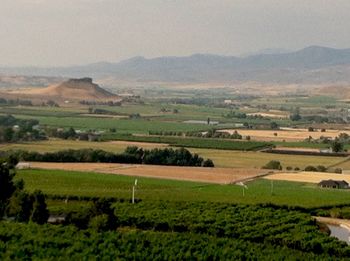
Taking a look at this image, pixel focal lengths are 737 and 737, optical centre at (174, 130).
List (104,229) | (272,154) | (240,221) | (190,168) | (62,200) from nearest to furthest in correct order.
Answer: (104,229)
(240,221)
(62,200)
(190,168)
(272,154)

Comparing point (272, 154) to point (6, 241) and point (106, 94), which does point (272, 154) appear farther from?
point (106, 94)

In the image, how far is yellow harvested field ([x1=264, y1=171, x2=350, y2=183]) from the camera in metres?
57.2

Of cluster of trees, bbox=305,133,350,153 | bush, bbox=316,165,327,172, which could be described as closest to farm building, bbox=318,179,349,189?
bush, bbox=316,165,327,172

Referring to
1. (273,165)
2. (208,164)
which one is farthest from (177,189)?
(273,165)

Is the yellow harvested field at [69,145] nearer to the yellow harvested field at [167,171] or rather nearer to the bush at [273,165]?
the yellow harvested field at [167,171]

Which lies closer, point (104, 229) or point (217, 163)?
point (104, 229)

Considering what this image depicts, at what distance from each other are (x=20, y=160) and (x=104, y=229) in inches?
1229

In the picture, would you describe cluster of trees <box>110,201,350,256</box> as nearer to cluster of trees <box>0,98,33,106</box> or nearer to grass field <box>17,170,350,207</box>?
grass field <box>17,170,350,207</box>

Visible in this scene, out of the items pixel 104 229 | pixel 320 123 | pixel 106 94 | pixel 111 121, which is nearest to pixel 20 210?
pixel 104 229

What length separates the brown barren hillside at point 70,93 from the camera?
157 metres

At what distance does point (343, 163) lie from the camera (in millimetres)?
69000

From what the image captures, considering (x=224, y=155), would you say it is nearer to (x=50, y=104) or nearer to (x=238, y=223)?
(x=238, y=223)

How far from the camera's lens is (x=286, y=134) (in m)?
96.0

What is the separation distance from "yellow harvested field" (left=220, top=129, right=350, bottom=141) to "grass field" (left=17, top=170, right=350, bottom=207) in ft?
116
